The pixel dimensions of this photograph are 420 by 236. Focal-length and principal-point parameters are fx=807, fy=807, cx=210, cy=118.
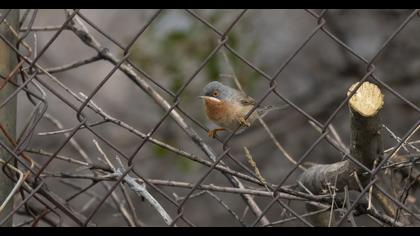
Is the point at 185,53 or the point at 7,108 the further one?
the point at 185,53

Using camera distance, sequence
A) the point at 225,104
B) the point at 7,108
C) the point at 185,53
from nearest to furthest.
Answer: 1. the point at 7,108
2. the point at 225,104
3. the point at 185,53

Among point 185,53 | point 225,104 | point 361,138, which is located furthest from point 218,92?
point 361,138

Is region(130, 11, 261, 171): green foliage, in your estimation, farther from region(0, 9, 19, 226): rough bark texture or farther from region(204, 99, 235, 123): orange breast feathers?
region(0, 9, 19, 226): rough bark texture

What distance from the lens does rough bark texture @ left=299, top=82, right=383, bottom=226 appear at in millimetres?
3117

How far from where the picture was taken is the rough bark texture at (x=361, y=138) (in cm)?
312

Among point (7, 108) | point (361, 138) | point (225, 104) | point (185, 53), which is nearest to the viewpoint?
point (361, 138)

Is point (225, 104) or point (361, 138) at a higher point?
point (361, 138)

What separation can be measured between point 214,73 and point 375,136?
10.3 feet

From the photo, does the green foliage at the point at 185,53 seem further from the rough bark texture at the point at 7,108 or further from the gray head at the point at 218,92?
the rough bark texture at the point at 7,108

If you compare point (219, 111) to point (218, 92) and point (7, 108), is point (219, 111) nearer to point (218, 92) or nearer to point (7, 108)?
point (218, 92)

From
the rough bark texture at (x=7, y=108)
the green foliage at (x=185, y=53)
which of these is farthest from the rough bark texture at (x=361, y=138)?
the green foliage at (x=185, y=53)

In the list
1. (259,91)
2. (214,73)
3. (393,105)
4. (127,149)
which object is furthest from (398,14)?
(127,149)

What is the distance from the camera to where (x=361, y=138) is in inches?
126

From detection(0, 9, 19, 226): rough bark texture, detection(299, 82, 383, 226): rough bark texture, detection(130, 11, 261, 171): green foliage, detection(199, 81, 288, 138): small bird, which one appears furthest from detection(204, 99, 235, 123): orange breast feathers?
detection(0, 9, 19, 226): rough bark texture
